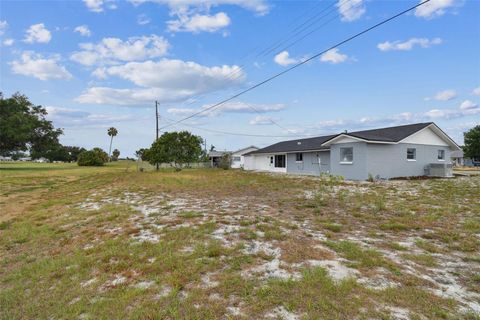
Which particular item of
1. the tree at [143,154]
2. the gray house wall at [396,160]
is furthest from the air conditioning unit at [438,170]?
the tree at [143,154]

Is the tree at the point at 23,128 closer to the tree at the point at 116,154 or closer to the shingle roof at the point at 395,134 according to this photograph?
the shingle roof at the point at 395,134

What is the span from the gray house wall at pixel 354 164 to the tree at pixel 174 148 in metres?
17.4

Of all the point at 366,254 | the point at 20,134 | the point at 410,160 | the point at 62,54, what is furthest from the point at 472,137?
the point at 20,134

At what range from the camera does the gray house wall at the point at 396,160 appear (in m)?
16.7

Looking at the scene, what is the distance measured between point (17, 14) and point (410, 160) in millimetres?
23032

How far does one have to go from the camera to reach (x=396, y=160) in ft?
57.8

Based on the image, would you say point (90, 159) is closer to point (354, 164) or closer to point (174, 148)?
point (174, 148)

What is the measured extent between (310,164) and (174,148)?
15646 millimetres

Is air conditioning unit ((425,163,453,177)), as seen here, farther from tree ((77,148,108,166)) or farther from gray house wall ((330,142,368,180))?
tree ((77,148,108,166))

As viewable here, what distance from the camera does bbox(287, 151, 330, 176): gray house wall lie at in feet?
72.5

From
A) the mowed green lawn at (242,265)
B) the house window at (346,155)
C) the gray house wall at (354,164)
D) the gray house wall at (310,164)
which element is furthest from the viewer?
the gray house wall at (310,164)

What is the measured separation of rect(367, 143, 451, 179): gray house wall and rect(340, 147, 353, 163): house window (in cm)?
141

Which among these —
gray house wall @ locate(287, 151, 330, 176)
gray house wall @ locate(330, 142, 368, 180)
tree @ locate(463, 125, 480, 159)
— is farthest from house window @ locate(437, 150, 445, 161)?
tree @ locate(463, 125, 480, 159)

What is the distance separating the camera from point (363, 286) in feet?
9.93
